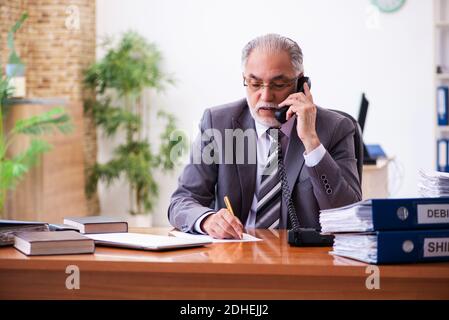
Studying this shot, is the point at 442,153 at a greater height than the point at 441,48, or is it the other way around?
the point at 441,48

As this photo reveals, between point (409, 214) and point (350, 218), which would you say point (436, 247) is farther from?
point (350, 218)

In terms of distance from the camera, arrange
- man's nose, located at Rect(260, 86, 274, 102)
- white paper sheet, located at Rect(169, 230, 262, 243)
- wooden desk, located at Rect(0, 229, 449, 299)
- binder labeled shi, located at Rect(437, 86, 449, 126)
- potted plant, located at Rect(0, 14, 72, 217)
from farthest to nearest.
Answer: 1. binder labeled shi, located at Rect(437, 86, 449, 126)
2. potted plant, located at Rect(0, 14, 72, 217)
3. man's nose, located at Rect(260, 86, 274, 102)
4. white paper sheet, located at Rect(169, 230, 262, 243)
5. wooden desk, located at Rect(0, 229, 449, 299)

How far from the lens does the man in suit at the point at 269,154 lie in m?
2.43

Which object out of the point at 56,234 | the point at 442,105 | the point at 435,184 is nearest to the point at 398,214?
the point at 435,184

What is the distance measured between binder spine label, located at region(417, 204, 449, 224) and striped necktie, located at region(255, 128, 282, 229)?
2.94 feet

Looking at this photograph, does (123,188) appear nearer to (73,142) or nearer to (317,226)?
(73,142)

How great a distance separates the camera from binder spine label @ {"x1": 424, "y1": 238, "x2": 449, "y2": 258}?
5.67 ft

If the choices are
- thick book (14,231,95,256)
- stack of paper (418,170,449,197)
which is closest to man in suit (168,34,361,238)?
stack of paper (418,170,449,197)

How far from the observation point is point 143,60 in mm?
7203

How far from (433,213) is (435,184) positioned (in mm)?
286

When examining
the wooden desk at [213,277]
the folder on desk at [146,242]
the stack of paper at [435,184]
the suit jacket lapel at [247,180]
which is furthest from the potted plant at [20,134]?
the stack of paper at [435,184]

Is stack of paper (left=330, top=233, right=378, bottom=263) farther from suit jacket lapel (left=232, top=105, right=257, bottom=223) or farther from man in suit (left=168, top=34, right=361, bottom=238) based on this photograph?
suit jacket lapel (left=232, top=105, right=257, bottom=223)

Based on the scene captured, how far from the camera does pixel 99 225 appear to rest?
2.24m
